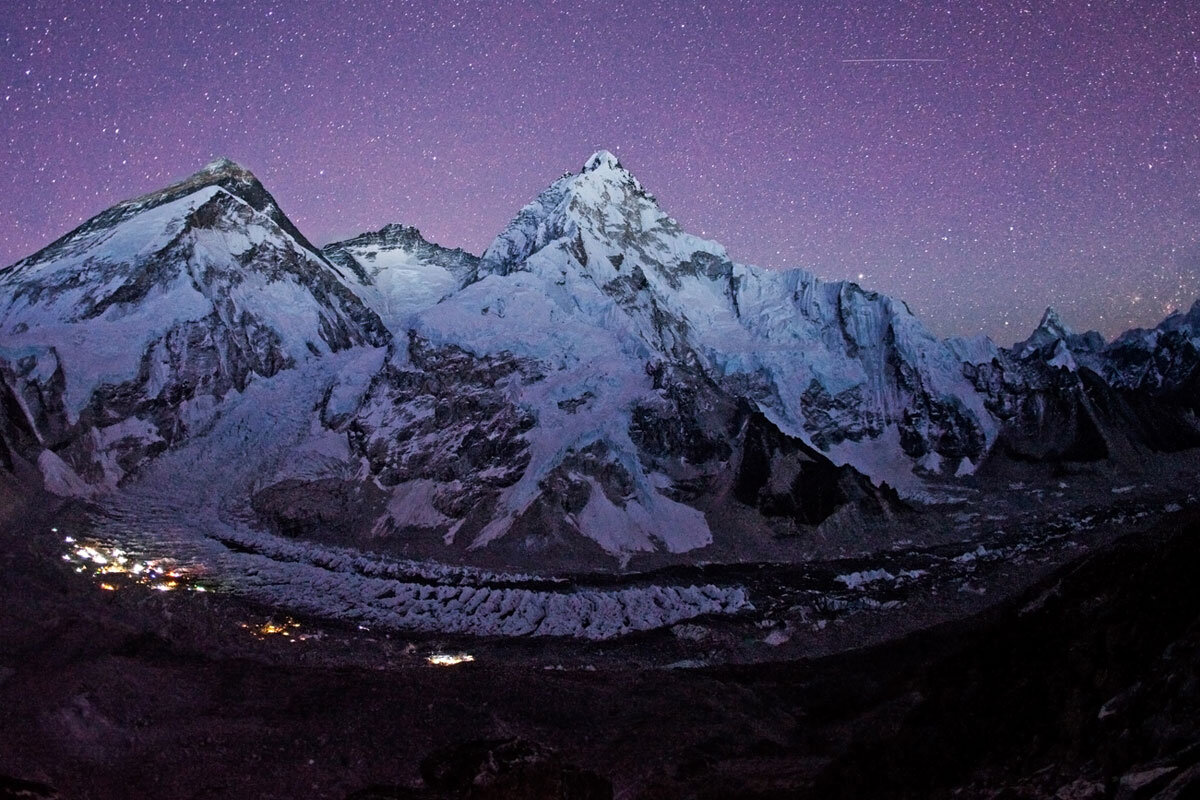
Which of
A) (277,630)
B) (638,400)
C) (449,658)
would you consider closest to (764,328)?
(638,400)

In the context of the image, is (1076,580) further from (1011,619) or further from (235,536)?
(235,536)

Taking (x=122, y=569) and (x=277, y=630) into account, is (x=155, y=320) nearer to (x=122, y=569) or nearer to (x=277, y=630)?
(x=122, y=569)

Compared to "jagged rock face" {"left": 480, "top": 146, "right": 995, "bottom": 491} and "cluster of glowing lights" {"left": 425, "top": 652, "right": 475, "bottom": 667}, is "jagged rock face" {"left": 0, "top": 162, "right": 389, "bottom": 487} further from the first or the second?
"cluster of glowing lights" {"left": 425, "top": 652, "right": 475, "bottom": 667}

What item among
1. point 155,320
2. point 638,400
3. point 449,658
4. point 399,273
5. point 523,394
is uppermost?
point 399,273

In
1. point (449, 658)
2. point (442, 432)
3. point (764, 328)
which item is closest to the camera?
point (449, 658)

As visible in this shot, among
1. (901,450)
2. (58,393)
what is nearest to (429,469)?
(58,393)

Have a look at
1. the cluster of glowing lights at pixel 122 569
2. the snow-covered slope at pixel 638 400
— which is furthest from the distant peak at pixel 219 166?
the cluster of glowing lights at pixel 122 569

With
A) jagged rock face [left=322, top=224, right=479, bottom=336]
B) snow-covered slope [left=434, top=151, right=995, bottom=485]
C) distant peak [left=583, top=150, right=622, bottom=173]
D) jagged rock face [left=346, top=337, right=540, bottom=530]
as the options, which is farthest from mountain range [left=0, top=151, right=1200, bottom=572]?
distant peak [left=583, top=150, right=622, bottom=173]
